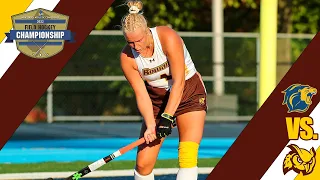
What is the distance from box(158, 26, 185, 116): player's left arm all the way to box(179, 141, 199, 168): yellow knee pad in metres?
0.32

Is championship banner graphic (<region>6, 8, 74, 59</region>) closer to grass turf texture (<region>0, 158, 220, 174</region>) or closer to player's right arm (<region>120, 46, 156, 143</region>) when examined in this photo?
grass turf texture (<region>0, 158, 220, 174</region>)

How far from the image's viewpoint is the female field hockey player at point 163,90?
→ 27.1 ft

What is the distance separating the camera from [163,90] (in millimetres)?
8633

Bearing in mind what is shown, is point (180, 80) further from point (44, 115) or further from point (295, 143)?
point (44, 115)

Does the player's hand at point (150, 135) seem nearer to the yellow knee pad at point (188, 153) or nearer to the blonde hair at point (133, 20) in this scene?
the yellow knee pad at point (188, 153)

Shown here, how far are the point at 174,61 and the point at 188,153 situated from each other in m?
0.81

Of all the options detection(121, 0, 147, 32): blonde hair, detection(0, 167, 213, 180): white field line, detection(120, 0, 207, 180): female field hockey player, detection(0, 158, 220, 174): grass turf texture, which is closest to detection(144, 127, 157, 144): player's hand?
detection(120, 0, 207, 180): female field hockey player

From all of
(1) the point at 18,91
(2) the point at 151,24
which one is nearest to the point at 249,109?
(2) the point at 151,24

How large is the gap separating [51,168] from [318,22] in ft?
45.2

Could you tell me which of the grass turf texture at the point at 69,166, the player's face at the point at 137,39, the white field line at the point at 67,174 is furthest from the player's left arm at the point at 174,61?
the grass turf texture at the point at 69,166

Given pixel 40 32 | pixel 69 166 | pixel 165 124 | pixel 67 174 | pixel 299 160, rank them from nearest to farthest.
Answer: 1. pixel 165 124
2. pixel 299 160
3. pixel 67 174
4. pixel 69 166
5. pixel 40 32

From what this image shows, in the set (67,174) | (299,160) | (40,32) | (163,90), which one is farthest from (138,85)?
(40,32)

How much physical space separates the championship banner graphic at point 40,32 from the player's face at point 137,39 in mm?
5354

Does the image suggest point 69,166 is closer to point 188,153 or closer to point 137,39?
point 188,153
